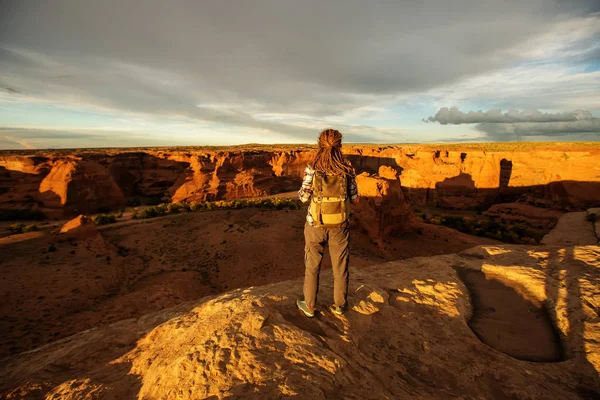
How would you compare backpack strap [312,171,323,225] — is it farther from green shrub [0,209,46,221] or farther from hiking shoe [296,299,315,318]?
green shrub [0,209,46,221]

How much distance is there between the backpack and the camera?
10.5 feet

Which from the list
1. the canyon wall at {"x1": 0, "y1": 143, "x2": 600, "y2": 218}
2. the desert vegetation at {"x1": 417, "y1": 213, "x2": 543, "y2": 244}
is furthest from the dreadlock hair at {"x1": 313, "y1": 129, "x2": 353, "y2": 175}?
the desert vegetation at {"x1": 417, "y1": 213, "x2": 543, "y2": 244}

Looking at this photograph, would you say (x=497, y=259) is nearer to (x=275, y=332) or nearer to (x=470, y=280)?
(x=470, y=280)

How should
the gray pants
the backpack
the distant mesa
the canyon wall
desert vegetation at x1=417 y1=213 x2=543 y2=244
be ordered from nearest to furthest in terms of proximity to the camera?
the backpack < the gray pants < the distant mesa < desert vegetation at x1=417 y1=213 x2=543 y2=244 < the canyon wall

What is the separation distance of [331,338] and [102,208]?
2922 cm

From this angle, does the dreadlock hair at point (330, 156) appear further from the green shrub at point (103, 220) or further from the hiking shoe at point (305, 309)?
the green shrub at point (103, 220)

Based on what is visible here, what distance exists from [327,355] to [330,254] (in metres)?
1.11

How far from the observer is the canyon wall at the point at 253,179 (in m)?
22.1

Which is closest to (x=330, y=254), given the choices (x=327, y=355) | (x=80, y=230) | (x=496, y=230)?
(x=327, y=355)

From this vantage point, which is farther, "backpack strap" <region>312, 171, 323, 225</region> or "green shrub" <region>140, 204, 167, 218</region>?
"green shrub" <region>140, 204, 167, 218</region>

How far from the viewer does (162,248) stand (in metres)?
14.1

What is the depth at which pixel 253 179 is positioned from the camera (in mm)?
32594

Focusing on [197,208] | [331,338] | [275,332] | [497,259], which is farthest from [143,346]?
[197,208]

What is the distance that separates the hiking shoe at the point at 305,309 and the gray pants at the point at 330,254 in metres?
0.07
